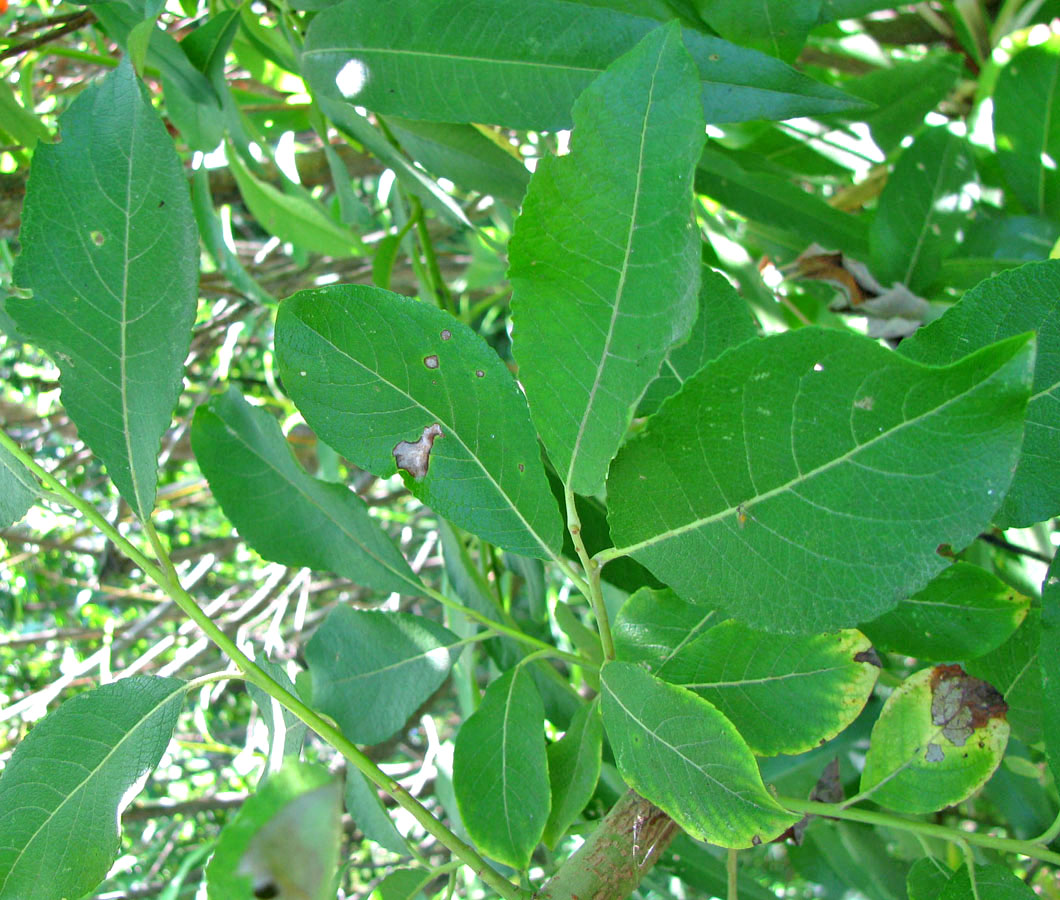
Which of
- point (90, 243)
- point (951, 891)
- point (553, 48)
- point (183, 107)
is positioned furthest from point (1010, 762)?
point (183, 107)

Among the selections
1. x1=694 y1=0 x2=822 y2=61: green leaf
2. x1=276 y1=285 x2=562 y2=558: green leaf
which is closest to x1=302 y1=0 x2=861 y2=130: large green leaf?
x1=694 y1=0 x2=822 y2=61: green leaf

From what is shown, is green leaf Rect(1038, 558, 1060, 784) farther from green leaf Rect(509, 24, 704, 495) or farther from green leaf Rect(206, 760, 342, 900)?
green leaf Rect(206, 760, 342, 900)

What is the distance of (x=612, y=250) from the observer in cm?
38

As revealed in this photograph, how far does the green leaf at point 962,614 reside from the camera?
0.51m

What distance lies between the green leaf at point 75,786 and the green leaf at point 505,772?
0.16 metres

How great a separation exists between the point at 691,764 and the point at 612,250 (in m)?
0.22

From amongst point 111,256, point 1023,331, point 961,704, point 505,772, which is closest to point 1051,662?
point 961,704

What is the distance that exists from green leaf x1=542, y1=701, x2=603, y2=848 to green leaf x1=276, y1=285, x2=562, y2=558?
14 cm

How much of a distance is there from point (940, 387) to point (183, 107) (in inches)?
26.3

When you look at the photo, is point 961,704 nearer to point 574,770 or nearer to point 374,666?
point 574,770

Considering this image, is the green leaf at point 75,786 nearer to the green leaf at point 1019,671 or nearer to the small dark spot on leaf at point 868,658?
the small dark spot on leaf at point 868,658

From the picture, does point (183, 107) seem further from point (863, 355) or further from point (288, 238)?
point (863, 355)

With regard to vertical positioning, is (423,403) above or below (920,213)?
above

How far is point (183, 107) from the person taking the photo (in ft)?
2.54
